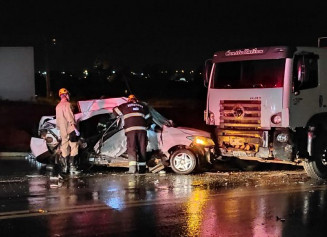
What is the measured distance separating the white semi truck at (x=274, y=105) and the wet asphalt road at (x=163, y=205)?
1.97 ft

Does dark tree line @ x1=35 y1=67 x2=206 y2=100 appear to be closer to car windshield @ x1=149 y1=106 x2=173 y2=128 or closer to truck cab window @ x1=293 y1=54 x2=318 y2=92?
car windshield @ x1=149 y1=106 x2=173 y2=128

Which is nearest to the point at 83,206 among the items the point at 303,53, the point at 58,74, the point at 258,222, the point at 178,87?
the point at 258,222

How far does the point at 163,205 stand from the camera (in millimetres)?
7676

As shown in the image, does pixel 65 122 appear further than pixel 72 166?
No

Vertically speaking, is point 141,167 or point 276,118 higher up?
point 276,118

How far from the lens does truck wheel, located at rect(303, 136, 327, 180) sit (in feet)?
33.9

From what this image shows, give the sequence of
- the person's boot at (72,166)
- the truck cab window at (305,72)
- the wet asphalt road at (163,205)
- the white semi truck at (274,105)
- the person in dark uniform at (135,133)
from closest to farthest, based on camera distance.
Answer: the wet asphalt road at (163,205) → the truck cab window at (305,72) → the white semi truck at (274,105) → the person's boot at (72,166) → the person in dark uniform at (135,133)

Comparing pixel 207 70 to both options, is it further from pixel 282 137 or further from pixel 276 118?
pixel 282 137

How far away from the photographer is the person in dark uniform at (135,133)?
10.9 meters

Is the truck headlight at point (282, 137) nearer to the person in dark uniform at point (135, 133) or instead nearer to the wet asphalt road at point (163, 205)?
the wet asphalt road at point (163, 205)

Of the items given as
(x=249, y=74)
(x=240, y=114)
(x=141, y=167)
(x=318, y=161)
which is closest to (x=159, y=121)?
(x=141, y=167)

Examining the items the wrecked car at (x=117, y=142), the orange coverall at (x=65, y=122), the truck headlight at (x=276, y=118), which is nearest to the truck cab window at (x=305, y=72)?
the truck headlight at (x=276, y=118)

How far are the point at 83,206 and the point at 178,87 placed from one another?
30905mm

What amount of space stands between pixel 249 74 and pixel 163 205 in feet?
13.5
